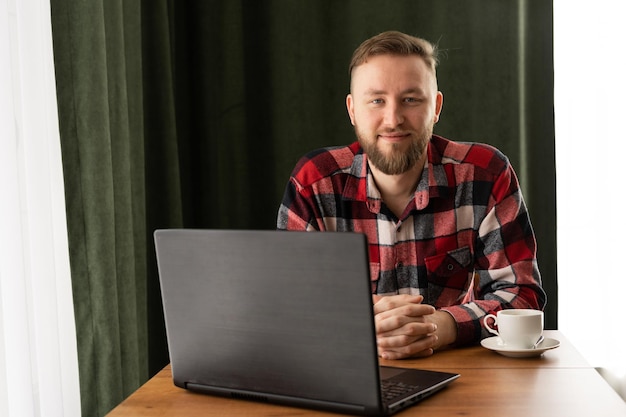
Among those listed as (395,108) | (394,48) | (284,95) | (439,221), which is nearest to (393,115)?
(395,108)

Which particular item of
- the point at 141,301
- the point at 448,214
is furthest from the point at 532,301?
the point at 141,301

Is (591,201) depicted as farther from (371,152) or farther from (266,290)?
(266,290)

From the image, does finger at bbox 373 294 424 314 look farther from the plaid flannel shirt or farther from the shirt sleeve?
the plaid flannel shirt

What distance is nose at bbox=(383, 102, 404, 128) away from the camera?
183cm

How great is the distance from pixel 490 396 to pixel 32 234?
1.28 m

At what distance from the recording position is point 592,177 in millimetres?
2996

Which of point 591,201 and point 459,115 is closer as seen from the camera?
point 591,201

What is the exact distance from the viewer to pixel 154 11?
9.23ft

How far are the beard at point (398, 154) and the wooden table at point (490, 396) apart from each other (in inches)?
25.6

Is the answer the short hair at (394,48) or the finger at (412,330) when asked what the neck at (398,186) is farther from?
the finger at (412,330)

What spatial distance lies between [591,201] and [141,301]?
5.74ft

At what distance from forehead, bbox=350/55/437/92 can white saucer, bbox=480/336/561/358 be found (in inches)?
27.6

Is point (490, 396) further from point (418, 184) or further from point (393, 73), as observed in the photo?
point (393, 73)

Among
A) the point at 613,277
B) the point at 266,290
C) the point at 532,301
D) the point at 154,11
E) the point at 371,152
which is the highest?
the point at 154,11
